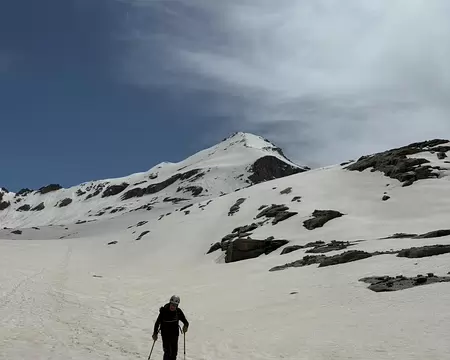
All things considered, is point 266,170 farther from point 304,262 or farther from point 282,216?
point 304,262

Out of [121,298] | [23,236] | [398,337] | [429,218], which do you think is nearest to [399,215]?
[429,218]

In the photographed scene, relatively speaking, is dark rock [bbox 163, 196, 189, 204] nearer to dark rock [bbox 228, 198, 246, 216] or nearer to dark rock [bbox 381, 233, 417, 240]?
dark rock [bbox 228, 198, 246, 216]

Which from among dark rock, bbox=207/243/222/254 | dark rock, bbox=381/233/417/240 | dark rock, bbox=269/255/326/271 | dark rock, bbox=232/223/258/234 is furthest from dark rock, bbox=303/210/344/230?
dark rock, bbox=269/255/326/271

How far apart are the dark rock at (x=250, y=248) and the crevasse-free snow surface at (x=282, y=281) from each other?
Answer: 0.39 feet

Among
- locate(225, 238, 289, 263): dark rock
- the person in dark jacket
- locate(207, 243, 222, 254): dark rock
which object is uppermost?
locate(207, 243, 222, 254): dark rock

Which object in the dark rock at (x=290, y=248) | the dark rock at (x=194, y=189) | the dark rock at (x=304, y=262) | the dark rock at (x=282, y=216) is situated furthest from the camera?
the dark rock at (x=194, y=189)

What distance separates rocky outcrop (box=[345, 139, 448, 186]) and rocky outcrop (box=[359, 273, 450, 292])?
1557 inches

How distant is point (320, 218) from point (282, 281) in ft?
72.5

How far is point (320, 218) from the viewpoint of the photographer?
4959 centimetres

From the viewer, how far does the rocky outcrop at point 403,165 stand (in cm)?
6038

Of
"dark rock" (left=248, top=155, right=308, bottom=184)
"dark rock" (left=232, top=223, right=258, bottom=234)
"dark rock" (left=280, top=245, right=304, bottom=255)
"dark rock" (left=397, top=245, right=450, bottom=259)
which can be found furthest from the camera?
"dark rock" (left=248, top=155, right=308, bottom=184)

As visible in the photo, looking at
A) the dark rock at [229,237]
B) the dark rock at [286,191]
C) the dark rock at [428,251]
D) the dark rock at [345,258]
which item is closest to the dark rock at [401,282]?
the dark rock at [428,251]

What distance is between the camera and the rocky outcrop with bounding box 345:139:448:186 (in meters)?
60.4

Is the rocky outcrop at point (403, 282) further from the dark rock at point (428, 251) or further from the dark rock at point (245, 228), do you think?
the dark rock at point (245, 228)
